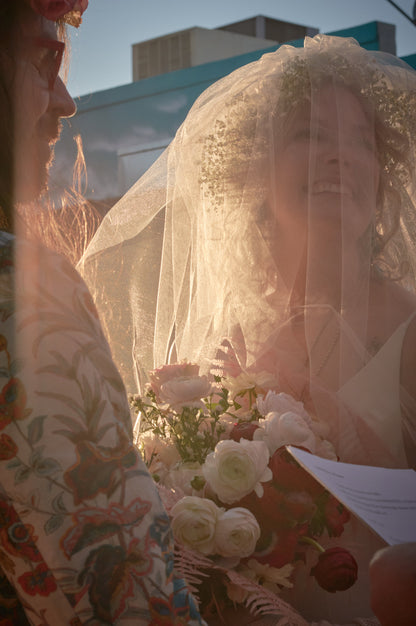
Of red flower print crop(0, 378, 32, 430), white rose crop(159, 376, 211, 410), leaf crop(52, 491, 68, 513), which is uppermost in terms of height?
red flower print crop(0, 378, 32, 430)

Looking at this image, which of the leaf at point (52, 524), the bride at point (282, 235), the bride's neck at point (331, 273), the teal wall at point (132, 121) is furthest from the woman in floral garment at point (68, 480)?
the teal wall at point (132, 121)

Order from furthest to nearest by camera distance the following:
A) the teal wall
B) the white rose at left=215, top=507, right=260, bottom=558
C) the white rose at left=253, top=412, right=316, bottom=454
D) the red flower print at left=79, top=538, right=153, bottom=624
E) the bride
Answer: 1. the teal wall
2. the bride
3. the white rose at left=253, top=412, right=316, bottom=454
4. the white rose at left=215, top=507, right=260, bottom=558
5. the red flower print at left=79, top=538, right=153, bottom=624

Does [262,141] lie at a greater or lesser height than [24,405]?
greater

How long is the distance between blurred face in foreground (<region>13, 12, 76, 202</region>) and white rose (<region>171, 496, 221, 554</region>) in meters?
0.64

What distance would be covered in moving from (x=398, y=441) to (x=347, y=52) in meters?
1.20

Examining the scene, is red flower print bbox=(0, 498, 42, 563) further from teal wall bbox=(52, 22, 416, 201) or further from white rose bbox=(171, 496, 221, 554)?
teal wall bbox=(52, 22, 416, 201)

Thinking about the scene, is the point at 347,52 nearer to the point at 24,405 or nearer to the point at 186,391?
the point at 186,391

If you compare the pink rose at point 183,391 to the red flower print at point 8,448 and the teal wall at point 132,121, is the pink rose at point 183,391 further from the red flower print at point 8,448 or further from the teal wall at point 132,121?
the teal wall at point 132,121

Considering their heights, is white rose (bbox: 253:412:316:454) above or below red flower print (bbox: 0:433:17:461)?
below

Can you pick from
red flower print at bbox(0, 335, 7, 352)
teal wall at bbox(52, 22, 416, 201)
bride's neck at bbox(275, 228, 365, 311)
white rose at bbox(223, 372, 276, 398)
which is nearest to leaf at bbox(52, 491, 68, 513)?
red flower print at bbox(0, 335, 7, 352)

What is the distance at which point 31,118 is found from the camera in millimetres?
903

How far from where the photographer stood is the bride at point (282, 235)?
1.60 meters

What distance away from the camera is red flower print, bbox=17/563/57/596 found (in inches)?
24.3

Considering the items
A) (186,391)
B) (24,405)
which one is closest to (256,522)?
(186,391)
